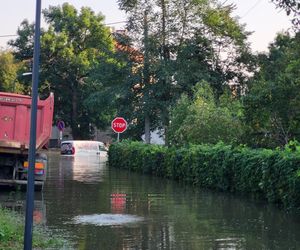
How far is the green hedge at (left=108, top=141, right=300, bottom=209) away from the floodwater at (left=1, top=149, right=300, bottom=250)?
44cm

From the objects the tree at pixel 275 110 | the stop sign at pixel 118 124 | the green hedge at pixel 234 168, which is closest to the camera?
the green hedge at pixel 234 168

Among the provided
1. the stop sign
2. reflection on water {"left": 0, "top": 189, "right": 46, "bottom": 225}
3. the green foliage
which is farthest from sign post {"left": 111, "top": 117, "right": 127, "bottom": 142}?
reflection on water {"left": 0, "top": 189, "right": 46, "bottom": 225}

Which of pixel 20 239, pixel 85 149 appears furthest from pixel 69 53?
pixel 20 239

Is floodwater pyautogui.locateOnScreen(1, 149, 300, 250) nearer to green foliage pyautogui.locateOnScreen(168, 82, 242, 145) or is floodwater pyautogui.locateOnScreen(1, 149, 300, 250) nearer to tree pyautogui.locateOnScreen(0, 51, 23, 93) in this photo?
green foliage pyautogui.locateOnScreen(168, 82, 242, 145)

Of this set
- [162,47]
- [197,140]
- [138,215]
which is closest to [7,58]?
[162,47]

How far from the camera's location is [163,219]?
12.5 metres

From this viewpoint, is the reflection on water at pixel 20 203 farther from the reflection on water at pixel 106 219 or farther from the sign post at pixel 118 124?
the sign post at pixel 118 124

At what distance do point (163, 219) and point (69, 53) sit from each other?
54575 mm

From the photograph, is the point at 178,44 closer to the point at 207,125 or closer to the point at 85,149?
the point at 85,149

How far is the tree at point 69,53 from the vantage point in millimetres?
65812

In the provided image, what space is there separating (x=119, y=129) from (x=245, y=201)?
74.1 ft

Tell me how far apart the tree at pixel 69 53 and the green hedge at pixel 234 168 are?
39.1 meters

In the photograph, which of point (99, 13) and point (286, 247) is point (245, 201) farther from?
point (99, 13)

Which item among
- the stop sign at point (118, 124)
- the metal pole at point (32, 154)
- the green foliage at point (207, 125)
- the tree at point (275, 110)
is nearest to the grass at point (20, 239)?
the metal pole at point (32, 154)
